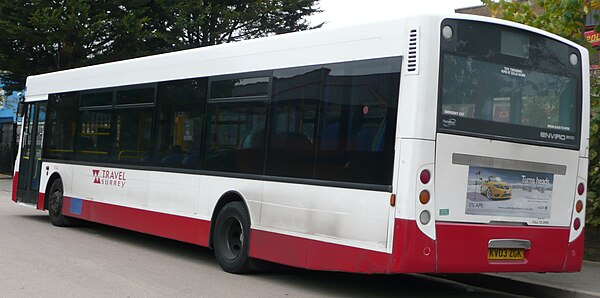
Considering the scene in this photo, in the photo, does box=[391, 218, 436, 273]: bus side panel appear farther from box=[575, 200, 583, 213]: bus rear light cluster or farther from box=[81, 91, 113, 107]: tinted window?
box=[81, 91, 113, 107]: tinted window

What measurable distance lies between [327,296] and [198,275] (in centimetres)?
194

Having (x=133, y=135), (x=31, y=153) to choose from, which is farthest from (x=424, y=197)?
(x=31, y=153)

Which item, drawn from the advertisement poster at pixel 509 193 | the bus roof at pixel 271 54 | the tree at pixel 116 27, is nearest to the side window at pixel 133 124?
the bus roof at pixel 271 54

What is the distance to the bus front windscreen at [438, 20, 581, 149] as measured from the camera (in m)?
7.60

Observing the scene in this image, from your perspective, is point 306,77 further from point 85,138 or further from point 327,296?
point 85,138

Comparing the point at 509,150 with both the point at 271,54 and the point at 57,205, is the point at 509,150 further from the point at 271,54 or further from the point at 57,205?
the point at 57,205

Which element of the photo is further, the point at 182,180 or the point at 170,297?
the point at 182,180

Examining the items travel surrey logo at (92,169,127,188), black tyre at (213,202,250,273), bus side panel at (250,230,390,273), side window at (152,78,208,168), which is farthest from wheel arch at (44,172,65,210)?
bus side panel at (250,230,390,273)

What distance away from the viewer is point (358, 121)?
7941 mm

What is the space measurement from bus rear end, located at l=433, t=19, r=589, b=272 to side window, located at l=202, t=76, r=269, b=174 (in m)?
2.70

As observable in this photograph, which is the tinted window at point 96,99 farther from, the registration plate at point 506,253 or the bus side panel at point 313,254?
the registration plate at point 506,253

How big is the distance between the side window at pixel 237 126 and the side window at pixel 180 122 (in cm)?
29

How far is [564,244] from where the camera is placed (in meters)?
8.45

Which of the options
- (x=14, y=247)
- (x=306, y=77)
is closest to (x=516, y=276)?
(x=306, y=77)
